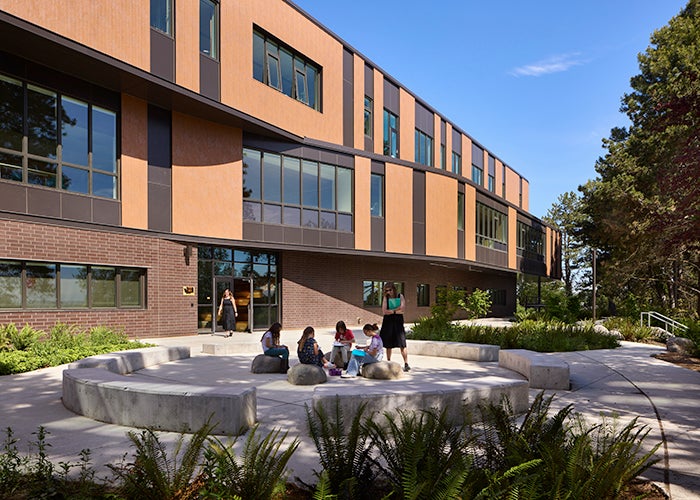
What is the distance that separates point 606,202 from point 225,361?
28293mm

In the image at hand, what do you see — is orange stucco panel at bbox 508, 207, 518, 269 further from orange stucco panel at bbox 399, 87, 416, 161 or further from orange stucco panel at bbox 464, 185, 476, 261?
orange stucco panel at bbox 399, 87, 416, 161

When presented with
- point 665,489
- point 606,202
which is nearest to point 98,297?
point 665,489

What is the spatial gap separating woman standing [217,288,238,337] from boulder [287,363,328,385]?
10963 mm

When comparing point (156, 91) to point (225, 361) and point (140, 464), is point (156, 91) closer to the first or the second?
point (225, 361)

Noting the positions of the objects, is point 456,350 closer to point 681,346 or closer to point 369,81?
point 681,346

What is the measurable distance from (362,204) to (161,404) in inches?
756

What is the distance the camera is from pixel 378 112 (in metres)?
27.9

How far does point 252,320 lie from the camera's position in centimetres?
2159

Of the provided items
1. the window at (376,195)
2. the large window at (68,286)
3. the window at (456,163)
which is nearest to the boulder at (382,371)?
the large window at (68,286)

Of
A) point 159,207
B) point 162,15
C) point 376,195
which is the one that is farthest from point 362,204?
point 162,15

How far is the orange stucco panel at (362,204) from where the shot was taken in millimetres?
24219

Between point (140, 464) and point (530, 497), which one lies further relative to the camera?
point (140, 464)

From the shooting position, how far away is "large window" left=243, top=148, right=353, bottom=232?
20969 mm

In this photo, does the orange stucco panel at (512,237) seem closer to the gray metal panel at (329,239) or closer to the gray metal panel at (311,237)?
the gray metal panel at (329,239)
